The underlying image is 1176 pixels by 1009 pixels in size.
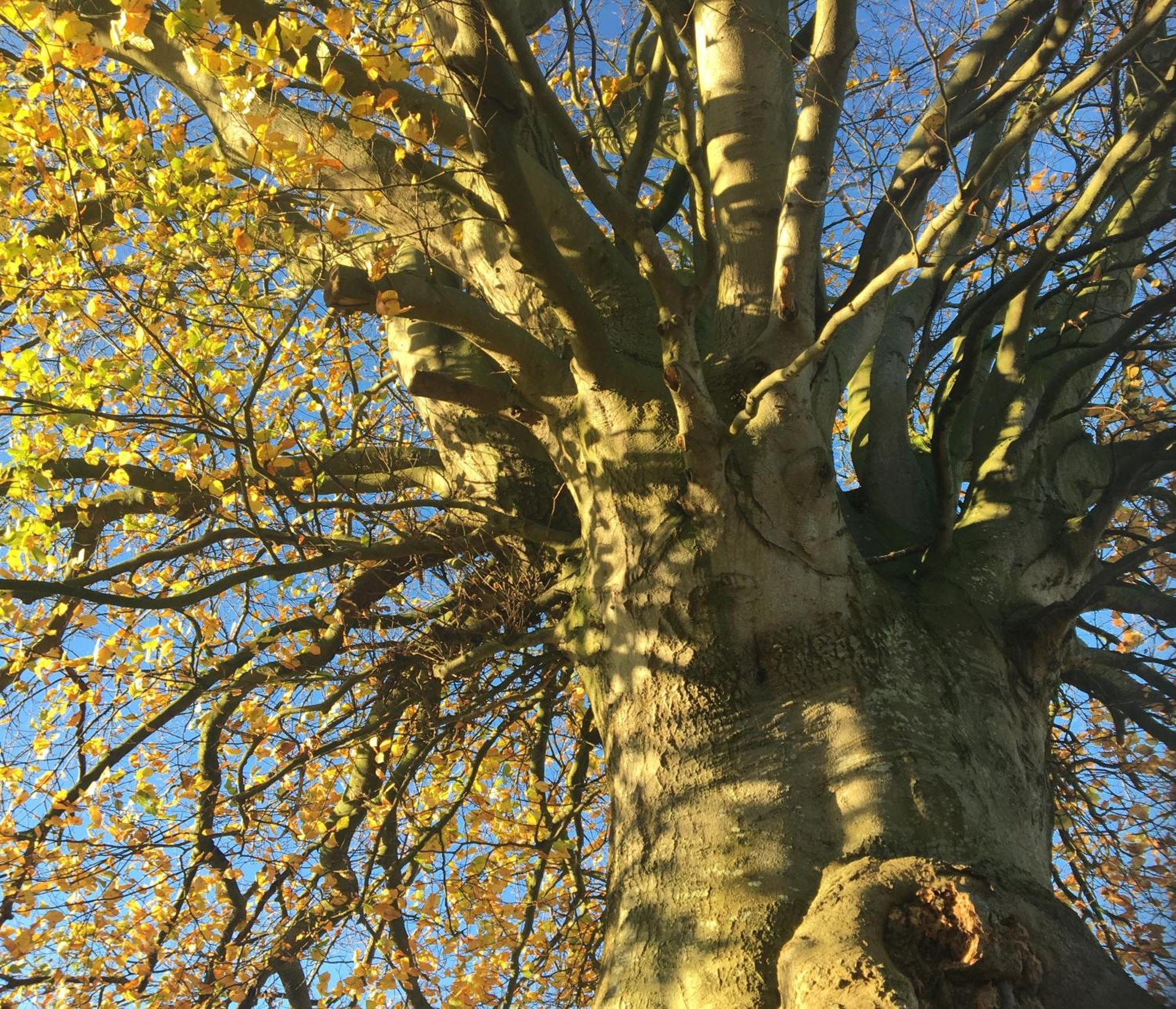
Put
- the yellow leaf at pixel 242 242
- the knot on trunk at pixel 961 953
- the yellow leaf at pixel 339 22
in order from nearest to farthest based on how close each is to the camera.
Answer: the knot on trunk at pixel 961 953 → the yellow leaf at pixel 339 22 → the yellow leaf at pixel 242 242

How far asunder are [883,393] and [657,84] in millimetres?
1792

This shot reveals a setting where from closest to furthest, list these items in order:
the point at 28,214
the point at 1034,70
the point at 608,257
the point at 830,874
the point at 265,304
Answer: the point at 830,874 < the point at 1034,70 < the point at 608,257 < the point at 265,304 < the point at 28,214

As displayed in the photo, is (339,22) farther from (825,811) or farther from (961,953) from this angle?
(961,953)

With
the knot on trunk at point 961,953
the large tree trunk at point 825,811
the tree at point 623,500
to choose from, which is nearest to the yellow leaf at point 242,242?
the tree at point 623,500

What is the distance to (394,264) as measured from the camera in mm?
4297

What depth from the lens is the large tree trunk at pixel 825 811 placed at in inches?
78.5

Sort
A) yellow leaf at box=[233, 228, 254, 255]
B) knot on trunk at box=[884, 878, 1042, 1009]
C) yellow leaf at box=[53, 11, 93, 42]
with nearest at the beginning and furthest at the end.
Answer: knot on trunk at box=[884, 878, 1042, 1009] < yellow leaf at box=[53, 11, 93, 42] < yellow leaf at box=[233, 228, 254, 255]

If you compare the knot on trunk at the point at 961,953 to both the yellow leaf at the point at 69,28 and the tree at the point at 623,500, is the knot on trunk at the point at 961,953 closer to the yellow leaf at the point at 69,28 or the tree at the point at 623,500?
the tree at the point at 623,500

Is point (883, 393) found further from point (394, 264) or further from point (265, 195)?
point (265, 195)

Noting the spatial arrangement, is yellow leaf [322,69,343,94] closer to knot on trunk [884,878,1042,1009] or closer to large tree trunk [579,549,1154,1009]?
large tree trunk [579,549,1154,1009]

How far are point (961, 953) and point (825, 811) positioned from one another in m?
0.52

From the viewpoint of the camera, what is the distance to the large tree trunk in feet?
6.54

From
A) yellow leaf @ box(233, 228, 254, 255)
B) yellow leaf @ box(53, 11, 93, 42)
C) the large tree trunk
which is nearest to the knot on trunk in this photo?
Answer: the large tree trunk

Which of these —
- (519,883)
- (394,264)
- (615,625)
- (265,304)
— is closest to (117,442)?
(265,304)
